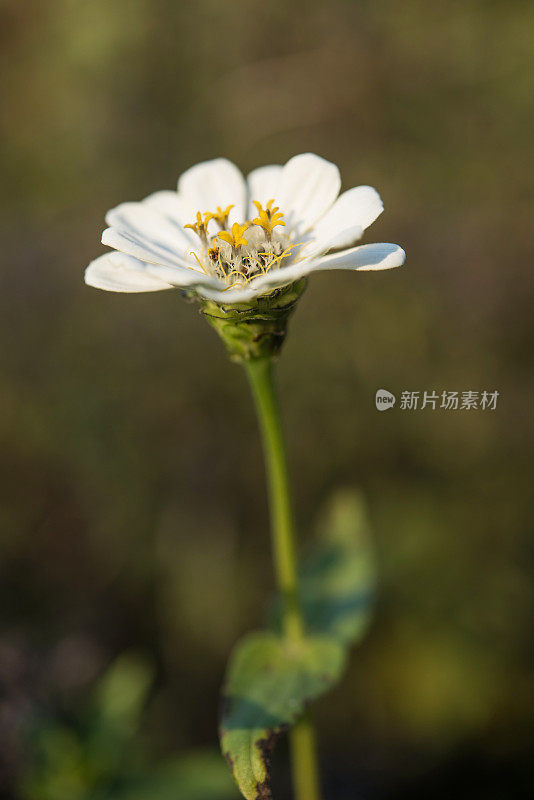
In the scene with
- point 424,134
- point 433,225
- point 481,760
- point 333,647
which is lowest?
point 481,760

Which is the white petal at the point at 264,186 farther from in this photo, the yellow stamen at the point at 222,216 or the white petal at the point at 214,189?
the yellow stamen at the point at 222,216

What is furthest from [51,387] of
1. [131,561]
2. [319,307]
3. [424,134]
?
[424,134]

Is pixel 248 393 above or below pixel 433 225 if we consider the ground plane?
below

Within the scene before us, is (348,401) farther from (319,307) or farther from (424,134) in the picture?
(424,134)

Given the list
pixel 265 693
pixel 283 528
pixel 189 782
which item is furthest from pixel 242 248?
pixel 189 782

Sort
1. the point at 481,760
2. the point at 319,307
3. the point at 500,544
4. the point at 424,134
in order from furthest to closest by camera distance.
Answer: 1. the point at 424,134
2. the point at 319,307
3. the point at 500,544
4. the point at 481,760

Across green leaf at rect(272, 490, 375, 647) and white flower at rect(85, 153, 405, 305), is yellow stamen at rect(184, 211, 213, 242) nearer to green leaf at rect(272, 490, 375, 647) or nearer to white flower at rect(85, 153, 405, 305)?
white flower at rect(85, 153, 405, 305)

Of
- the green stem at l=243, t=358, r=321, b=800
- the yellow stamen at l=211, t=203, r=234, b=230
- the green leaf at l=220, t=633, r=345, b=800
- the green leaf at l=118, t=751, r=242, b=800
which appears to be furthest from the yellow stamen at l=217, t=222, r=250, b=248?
the green leaf at l=118, t=751, r=242, b=800
